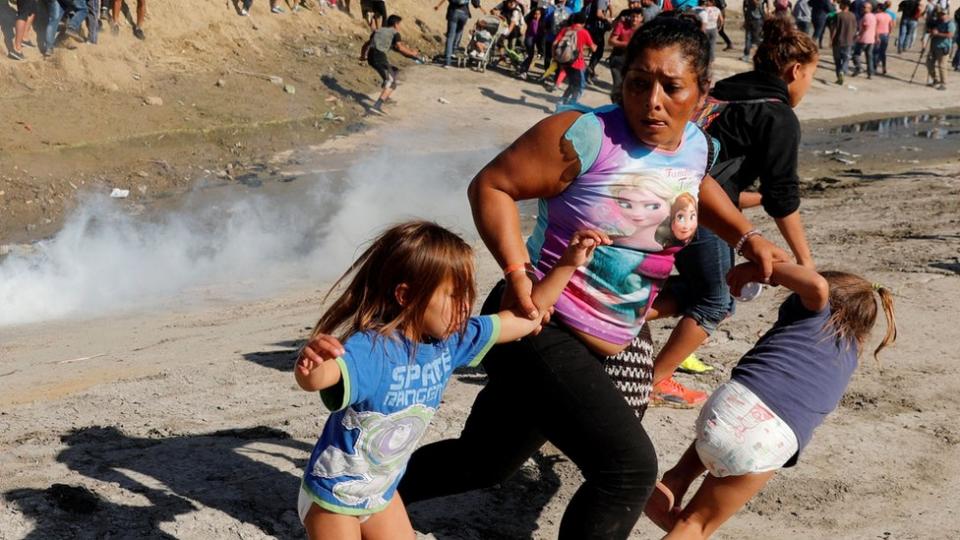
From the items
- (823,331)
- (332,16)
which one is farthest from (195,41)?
(823,331)

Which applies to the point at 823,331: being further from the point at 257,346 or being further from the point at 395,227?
the point at 257,346

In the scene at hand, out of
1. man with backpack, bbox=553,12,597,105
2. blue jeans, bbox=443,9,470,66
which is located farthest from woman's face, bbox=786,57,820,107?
blue jeans, bbox=443,9,470,66

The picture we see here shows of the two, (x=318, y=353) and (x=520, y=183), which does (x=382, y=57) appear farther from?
(x=318, y=353)

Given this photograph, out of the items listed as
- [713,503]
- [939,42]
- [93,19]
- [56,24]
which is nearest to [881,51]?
[939,42]

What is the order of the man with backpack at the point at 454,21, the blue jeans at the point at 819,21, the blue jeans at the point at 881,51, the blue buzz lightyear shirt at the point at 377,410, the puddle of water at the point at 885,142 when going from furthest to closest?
the blue jeans at the point at 819,21
the blue jeans at the point at 881,51
the man with backpack at the point at 454,21
the puddle of water at the point at 885,142
the blue buzz lightyear shirt at the point at 377,410

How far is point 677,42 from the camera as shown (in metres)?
3.39

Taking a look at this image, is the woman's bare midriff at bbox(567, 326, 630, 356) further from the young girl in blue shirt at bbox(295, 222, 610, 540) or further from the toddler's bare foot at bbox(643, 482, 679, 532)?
the toddler's bare foot at bbox(643, 482, 679, 532)

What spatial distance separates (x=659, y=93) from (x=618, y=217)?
1.25 feet

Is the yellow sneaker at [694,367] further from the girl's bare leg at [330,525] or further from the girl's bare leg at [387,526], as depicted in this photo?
the girl's bare leg at [330,525]

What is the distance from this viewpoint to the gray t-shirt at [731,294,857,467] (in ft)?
12.7

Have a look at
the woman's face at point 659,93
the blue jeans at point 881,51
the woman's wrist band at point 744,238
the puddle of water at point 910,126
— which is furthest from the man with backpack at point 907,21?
the woman's face at point 659,93

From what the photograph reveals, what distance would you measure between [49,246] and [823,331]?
8.89 metres

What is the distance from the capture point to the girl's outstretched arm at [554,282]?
325 centimetres

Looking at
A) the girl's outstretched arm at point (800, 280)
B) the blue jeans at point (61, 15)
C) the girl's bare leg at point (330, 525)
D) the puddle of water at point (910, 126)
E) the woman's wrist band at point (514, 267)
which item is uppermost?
the woman's wrist band at point (514, 267)
